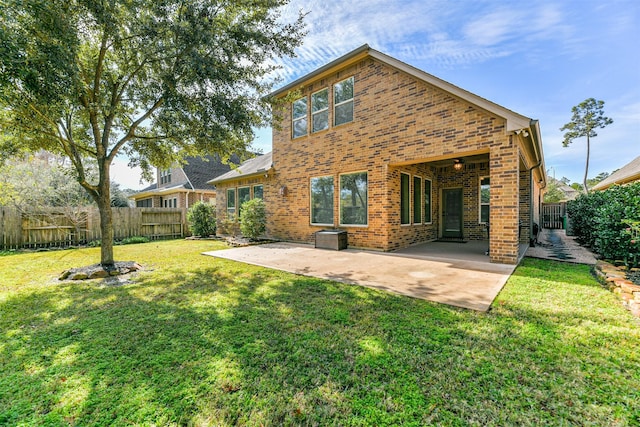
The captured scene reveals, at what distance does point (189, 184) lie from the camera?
59.4 feet

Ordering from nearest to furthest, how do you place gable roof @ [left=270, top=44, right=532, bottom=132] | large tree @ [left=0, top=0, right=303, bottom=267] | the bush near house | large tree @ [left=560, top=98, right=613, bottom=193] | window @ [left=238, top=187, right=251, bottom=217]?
large tree @ [left=0, top=0, right=303, bottom=267] → the bush near house → gable roof @ [left=270, top=44, right=532, bottom=132] → window @ [left=238, top=187, right=251, bottom=217] → large tree @ [left=560, top=98, right=613, bottom=193]

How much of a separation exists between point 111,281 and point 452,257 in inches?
314

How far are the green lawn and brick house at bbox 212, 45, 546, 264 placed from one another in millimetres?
3715

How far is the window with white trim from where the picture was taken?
31.6 feet

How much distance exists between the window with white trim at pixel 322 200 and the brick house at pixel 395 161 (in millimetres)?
38

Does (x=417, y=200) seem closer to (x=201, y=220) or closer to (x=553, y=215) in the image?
(x=201, y=220)

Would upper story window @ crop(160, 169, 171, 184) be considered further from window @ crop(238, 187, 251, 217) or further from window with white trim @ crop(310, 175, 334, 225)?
window with white trim @ crop(310, 175, 334, 225)

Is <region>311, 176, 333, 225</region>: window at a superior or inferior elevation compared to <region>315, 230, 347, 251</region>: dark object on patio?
superior

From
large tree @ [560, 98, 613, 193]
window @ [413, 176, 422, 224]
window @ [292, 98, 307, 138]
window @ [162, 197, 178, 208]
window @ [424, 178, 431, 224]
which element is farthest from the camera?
large tree @ [560, 98, 613, 193]

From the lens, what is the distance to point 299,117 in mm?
10703

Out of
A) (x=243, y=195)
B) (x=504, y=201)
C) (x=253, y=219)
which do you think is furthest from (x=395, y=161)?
(x=243, y=195)

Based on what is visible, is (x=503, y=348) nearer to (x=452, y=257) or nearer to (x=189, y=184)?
(x=452, y=257)

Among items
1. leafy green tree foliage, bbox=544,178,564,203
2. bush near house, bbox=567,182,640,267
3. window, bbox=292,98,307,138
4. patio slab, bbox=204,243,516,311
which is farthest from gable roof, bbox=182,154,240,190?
leafy green tree foliage, bbox=544,178,564,203

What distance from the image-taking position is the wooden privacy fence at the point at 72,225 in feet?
33.0
